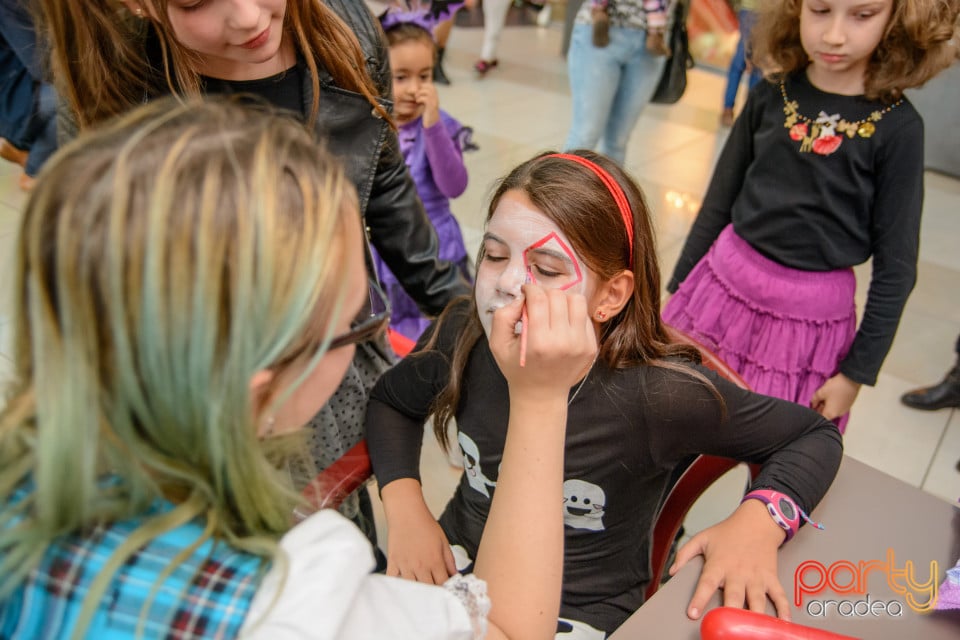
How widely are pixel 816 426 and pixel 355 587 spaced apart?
2.35 feet

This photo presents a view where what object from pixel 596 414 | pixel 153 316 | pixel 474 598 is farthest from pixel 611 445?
pixel 153 316

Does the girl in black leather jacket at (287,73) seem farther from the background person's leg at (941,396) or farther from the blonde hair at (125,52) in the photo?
the background person's leg at (941,396)

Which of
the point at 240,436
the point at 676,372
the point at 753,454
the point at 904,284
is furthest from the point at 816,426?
A: the point at 240,436

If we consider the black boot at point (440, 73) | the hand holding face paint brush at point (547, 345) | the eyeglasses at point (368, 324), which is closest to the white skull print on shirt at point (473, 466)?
the eyeglasses at point (368, 324)

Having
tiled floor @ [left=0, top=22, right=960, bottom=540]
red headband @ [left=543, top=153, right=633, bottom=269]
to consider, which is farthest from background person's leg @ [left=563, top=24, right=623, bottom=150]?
red headband @ [left=543, top=153, right=633, bottom=269]

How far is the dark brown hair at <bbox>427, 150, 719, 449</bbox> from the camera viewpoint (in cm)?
99

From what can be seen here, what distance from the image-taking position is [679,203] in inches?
134

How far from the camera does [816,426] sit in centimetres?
99

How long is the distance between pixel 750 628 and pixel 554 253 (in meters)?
0.51

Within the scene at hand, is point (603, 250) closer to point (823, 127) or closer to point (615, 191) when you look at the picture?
point (615, 191)

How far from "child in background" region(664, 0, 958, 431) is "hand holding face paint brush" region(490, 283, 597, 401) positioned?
0.88 meters

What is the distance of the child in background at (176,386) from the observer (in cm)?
48

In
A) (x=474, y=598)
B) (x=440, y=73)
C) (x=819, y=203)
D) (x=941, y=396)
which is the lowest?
(x=941, y=396)

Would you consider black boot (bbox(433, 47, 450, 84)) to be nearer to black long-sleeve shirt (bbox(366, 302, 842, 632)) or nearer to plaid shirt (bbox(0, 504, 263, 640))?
black long-sleeve shirt (bbox(366, 302, 842, 632))
